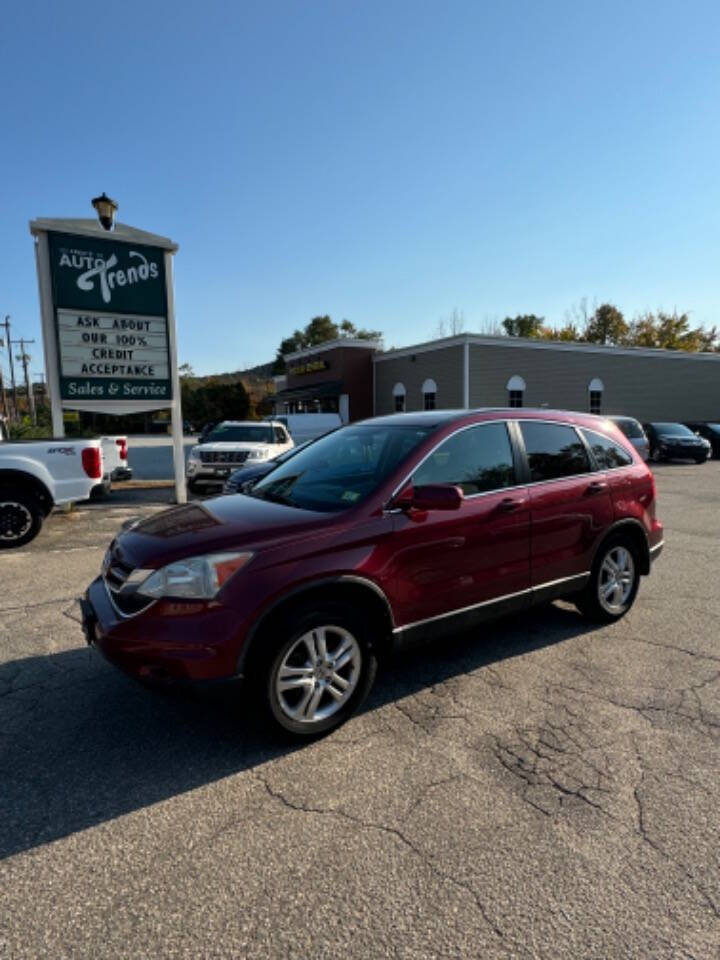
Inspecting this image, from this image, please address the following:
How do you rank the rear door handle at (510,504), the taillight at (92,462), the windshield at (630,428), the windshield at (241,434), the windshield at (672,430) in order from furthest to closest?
the windshield at (672,430)
the windshield at (630,428)
the windshield at (241,434)
the taillight at (92,462)
the rear door handle at (510,504)

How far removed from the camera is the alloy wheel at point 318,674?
291cm

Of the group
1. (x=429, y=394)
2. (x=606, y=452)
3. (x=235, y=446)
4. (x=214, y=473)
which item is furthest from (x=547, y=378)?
(x=606, y=452)

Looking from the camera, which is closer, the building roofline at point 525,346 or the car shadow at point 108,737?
the car shadow at point 108,737

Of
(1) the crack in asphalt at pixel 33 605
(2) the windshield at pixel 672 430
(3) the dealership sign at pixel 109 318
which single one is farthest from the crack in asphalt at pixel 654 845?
(2) the windshield at pixel 672 430

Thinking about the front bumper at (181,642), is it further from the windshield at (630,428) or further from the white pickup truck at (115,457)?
the windshield at (630,428)

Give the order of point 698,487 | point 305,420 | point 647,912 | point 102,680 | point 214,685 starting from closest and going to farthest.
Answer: point 647,912 → point 214,685 → point 102,680 → point 698,487 → point 305,420

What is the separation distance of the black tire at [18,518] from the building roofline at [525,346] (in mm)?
21857

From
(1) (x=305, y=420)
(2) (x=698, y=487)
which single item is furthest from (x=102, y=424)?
(2) (x=698, y=487)

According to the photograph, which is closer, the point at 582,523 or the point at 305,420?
the point at 582,523

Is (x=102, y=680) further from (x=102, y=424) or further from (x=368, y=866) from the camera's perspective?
(x=102, y=424)

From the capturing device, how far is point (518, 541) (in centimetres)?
382

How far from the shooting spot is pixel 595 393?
1216 inches

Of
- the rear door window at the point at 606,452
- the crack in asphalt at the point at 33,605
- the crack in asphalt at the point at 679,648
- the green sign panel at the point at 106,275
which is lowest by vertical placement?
the crack in asphalt at the point at 679,648

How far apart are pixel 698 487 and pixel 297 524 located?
46.5ft
